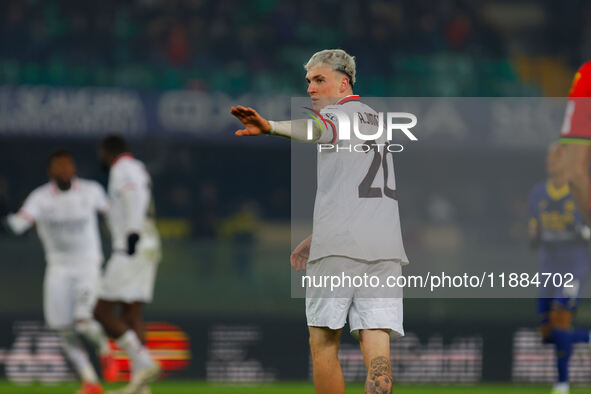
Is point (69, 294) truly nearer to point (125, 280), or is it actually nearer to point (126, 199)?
point (125, 280)

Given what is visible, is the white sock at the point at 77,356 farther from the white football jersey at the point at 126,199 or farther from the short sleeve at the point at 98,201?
the short sleeve at the point at 98,201

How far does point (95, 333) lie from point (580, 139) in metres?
5.49

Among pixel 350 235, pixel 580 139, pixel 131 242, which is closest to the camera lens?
pixel 580 139

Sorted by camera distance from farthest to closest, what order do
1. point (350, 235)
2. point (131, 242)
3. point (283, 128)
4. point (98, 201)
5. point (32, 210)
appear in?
point (98, 201), point (32, 210), point (131, 242), point (350, 235), point (283, 128)

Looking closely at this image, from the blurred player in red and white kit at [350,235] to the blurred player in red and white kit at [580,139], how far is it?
79 cm

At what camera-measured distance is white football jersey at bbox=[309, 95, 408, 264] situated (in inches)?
174

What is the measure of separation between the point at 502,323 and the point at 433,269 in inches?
57.9

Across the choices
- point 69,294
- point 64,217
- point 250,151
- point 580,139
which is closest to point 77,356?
point 69,294

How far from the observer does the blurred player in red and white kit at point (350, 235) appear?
4.41m

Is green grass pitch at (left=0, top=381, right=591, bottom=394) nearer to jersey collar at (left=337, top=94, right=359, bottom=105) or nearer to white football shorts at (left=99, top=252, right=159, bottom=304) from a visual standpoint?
white football shorts at (left=99, top=252, right=159, bottom=304)

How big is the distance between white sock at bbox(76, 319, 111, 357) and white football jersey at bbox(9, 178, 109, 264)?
1.74 feet

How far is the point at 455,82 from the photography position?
1563cm

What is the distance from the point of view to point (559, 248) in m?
8.45

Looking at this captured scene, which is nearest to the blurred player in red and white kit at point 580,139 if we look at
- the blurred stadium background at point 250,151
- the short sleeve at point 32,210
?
the short sleeve at point 32,210
